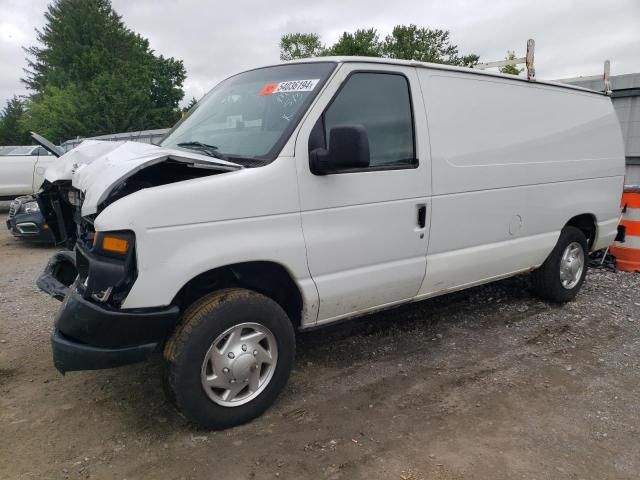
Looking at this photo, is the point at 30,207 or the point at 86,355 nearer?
the point at 86,355

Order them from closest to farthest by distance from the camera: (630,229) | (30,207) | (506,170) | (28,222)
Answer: (506,170)
(630,229)
(28,222)
(30,207)

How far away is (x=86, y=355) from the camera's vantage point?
2.67 metres

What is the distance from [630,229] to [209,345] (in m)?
5.82

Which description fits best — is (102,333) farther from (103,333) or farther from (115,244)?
(115,244)

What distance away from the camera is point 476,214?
4086mm

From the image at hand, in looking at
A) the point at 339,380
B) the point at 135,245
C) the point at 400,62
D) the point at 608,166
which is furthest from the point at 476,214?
the point at 135,245

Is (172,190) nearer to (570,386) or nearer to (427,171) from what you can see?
(427,171)

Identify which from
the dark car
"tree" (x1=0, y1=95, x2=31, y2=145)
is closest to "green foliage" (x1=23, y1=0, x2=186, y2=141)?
"tree" (x1=0, y1=95, x2=31, y2=145)

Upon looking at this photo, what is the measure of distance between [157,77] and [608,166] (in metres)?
56.0

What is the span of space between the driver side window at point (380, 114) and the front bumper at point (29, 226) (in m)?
6.67

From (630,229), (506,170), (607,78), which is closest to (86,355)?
(506,170)

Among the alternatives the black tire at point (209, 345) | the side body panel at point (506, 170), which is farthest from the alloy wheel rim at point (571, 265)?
the black tire at point (209, 345)

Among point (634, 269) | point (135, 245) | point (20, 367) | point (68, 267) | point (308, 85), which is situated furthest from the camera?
point (634, 269)

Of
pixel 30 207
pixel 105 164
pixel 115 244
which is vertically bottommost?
pixel 30 207
